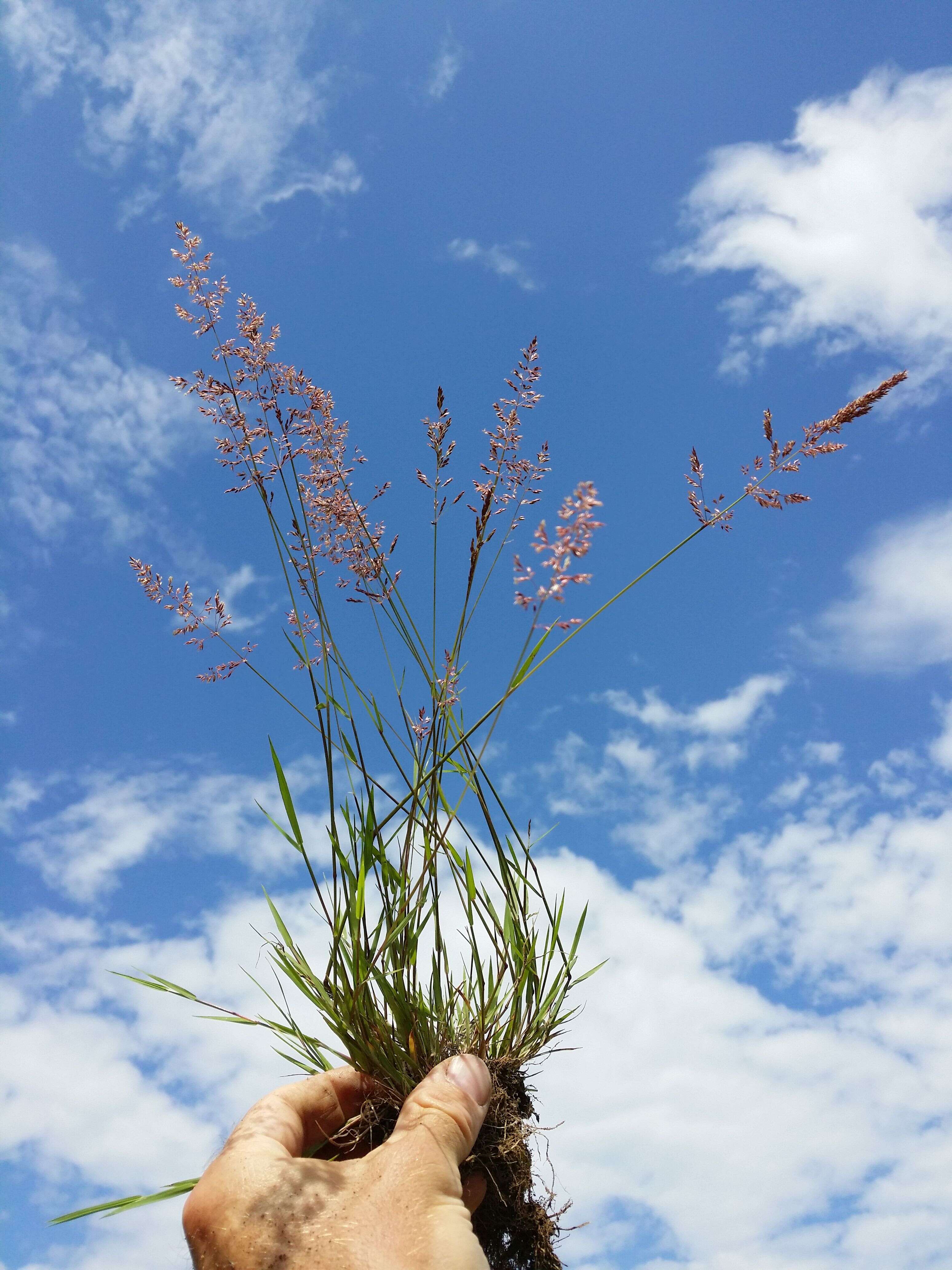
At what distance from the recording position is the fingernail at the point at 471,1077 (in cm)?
215

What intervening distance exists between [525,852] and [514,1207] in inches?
37.5

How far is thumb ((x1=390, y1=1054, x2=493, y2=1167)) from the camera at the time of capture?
1.99m

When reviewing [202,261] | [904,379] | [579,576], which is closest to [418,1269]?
[579,576]

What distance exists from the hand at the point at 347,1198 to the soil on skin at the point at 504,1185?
0.17 meters

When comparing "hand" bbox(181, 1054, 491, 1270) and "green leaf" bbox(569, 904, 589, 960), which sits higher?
"green leaf" bbox(569, 904, 589, 960)

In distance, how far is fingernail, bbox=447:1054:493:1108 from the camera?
2.15 metres

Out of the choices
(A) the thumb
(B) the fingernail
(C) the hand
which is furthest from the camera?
(B) the fingernail

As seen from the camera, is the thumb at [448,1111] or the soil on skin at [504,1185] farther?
the soil on skin at [504,1185]

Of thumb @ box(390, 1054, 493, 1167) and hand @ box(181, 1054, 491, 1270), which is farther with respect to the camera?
thumb @ box(390, 1054, 493, 1167)

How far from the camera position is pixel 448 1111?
2059 mm

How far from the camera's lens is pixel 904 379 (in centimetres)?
204

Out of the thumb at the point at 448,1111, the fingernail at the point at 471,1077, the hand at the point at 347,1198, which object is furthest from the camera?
the fingernail at the point at 471,1077

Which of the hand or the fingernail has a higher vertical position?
the fingernail

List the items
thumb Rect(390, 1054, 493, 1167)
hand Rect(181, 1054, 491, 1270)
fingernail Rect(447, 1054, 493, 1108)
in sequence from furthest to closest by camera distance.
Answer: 1. fingernail Rect(447, 1054, 493, 1108)
2. thumb Rect(390, 1054, 493, 1167)
3. hand Rect(181, 1054, 491, 1270)
